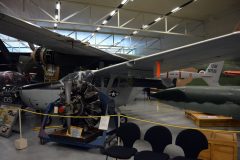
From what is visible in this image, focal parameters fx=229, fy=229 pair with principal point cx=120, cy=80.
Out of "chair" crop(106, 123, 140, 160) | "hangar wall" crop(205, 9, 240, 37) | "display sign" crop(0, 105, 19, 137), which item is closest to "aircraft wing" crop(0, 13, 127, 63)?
"display sign" crop(0, 105, 19, 137)

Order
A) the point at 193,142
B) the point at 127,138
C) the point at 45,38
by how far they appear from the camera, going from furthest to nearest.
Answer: the point at 45,38 < the point at 127,138 < the point at 193,142

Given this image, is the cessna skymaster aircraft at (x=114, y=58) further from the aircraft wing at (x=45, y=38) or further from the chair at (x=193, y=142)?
the chair at (x=193, y=142)

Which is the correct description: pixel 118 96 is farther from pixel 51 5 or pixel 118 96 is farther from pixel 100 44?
pixel 100 44

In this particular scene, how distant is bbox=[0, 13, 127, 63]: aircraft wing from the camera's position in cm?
624

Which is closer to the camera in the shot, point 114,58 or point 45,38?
point 45,38

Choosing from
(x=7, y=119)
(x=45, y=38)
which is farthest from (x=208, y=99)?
(x=45, y=38)

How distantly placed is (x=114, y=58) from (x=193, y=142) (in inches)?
250

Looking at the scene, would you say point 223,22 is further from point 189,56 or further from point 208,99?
point 189,56

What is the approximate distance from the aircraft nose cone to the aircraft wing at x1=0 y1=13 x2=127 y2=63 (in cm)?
309

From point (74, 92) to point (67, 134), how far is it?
81 centimetres

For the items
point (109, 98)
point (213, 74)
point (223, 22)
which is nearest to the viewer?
point (109, 98)

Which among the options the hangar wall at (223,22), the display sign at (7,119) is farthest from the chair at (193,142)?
the hangar wall at (223,22)

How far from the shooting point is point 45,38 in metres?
7.13

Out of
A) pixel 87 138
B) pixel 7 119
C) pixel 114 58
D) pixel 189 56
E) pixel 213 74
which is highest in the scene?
pixel 114 58
